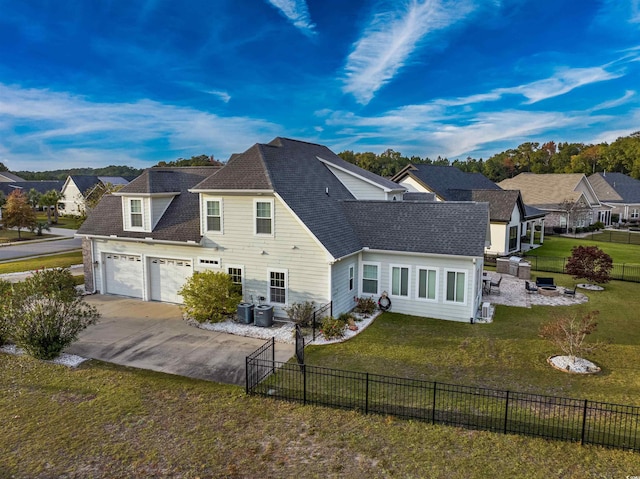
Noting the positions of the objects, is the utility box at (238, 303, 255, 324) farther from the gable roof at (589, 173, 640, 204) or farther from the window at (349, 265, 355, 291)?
the gable roof at (589, 173, 640, 204)

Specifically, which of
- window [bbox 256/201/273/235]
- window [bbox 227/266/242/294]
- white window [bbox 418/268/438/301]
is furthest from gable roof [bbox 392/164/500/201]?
window [bbox 227/266/242/294]

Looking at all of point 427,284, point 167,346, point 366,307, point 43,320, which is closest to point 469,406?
point 427,284

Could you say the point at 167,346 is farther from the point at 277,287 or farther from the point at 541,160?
the point at 541,160

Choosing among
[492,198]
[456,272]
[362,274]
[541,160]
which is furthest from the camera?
[541,160]

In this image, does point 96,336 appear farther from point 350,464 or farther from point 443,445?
point 443,445

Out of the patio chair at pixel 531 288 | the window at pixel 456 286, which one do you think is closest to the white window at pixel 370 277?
the window at pixel 456 286

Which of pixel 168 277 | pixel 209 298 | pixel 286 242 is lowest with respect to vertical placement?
pixel 209 298
